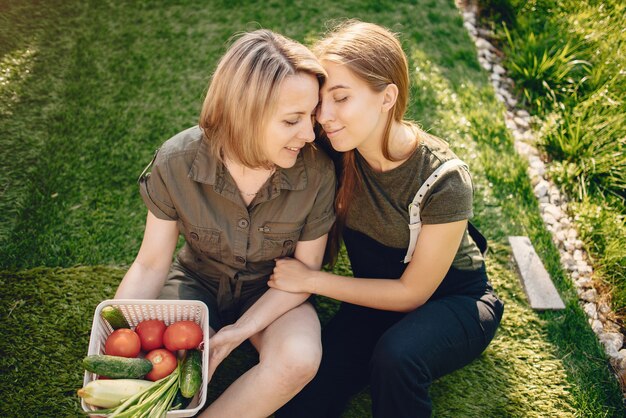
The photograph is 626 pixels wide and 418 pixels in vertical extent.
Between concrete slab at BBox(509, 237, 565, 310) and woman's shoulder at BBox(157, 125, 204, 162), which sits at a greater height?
woman's shoulder at BBox(157, 125, 204, 162)

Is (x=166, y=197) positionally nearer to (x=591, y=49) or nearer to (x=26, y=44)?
(x=26, y=44)

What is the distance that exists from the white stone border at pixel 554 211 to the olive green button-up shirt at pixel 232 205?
196 cm

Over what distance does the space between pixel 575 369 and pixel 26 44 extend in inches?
182

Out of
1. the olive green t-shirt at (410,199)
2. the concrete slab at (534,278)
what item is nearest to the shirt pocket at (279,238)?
the olive green t-shirt at (410,199)

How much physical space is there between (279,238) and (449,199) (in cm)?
79

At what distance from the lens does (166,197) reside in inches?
96.8

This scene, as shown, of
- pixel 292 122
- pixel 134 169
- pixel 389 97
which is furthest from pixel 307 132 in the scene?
pixel 134 169

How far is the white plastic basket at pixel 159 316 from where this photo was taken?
215 centimetres

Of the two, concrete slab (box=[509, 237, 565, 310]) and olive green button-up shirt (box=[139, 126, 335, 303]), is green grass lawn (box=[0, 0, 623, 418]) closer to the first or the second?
concrete slab (box=[509, 237, 565, 310])

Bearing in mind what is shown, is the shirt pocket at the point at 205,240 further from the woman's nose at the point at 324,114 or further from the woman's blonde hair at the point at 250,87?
the woman's nose at the point at 324,114

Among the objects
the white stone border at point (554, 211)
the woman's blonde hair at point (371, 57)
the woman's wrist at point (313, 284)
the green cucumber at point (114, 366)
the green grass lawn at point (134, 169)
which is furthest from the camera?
the white stone border at point (554, 211)

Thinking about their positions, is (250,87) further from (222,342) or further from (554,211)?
(554,211)

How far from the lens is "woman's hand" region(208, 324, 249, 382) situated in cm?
240

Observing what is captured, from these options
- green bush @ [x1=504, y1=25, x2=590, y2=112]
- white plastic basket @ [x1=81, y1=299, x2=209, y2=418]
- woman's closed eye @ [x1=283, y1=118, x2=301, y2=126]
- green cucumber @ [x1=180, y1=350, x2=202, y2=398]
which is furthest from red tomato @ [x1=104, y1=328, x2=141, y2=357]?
green bush @ [x1=504, y1=25, x2=590, y2=112]
